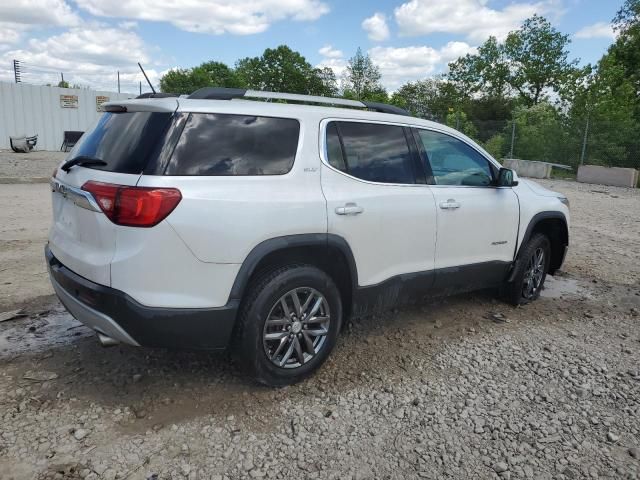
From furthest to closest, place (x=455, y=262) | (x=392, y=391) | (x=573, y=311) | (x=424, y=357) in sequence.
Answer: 1. (x=573, y=311)
2. (x=455, y=262)
3. (x=424, y=357)
4. (x=392, y=391)

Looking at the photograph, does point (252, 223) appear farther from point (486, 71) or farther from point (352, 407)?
point (486, 71)

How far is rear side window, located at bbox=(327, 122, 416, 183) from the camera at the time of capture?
3.39 m

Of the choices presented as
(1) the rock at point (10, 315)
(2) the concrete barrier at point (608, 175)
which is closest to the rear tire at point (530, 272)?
(1) the rock at point (10, 315)

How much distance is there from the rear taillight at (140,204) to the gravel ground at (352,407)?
1.18 m

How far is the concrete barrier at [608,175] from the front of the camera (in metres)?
17.8

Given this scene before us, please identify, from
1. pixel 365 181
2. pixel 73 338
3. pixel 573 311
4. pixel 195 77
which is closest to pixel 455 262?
pixel 365 181

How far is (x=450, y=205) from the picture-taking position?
3914 millimetres

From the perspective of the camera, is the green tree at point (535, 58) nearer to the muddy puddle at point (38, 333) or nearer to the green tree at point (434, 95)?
the green tree at point (434, 95)

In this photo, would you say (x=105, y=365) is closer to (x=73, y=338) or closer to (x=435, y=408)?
(x=73, y=338)

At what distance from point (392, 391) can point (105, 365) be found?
199cm

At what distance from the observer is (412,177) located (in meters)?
3.79

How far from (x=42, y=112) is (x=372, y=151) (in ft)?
91.1

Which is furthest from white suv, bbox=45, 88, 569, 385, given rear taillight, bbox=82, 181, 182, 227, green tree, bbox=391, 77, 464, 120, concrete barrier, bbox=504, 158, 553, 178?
green tree, bbox=391, 77, 464, 120

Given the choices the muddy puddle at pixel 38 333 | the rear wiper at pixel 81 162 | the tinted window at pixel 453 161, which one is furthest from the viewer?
the tinted window at pixel 453 161
